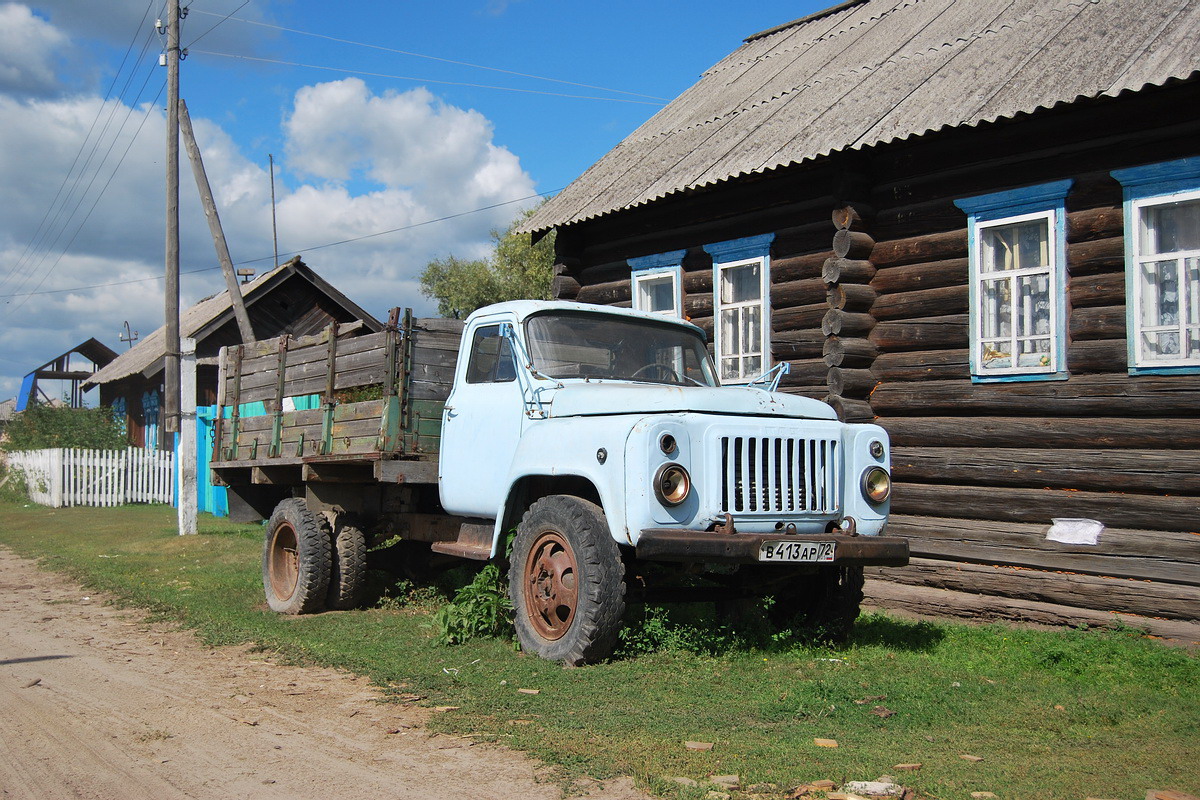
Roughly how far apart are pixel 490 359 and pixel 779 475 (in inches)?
92.7

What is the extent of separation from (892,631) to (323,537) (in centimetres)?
463

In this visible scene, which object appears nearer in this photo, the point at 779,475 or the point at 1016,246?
the point at 779,475

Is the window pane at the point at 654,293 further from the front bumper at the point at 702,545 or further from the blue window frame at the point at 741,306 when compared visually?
the front bumper at the point at 702,545

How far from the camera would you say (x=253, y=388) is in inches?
368

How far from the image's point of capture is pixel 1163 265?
7645mm

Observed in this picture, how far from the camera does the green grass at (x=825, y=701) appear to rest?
13.6 feet

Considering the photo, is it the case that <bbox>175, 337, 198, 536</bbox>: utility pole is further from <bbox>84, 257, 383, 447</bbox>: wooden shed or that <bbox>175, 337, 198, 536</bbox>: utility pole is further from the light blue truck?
<bbox>84, 257, 383, 447</bbox>: wooden shed

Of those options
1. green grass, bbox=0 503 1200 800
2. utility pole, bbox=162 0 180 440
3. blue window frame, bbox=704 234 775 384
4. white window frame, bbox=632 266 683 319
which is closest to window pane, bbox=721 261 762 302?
blue window frame, bbox=704 234 775 384

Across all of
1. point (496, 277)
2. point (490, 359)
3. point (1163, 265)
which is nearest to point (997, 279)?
point (1163, 265)

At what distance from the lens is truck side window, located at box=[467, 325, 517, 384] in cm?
691

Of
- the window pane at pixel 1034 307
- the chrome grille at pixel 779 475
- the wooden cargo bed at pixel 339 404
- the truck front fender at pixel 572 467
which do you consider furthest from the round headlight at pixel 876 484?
the wooden cargo bed at pixel 339 404

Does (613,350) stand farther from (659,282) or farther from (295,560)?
(659,282)

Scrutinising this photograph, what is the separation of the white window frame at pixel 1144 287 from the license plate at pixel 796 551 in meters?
3.67

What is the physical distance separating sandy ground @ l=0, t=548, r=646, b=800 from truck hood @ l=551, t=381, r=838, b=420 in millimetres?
2103
